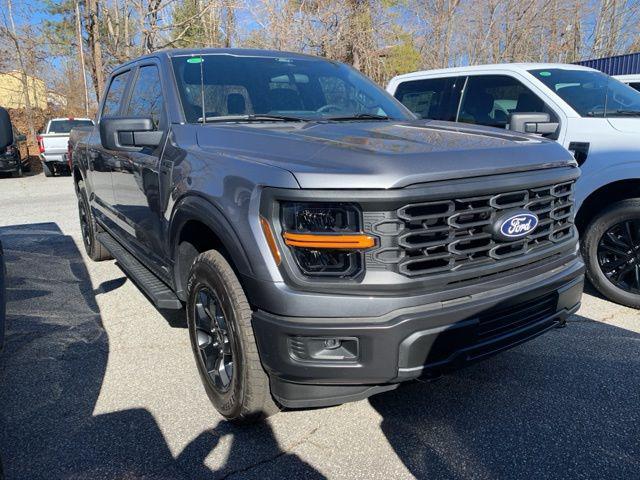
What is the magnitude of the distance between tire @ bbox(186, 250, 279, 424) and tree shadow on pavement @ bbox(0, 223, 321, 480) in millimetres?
194

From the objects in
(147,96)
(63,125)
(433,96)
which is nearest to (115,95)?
(147,96)

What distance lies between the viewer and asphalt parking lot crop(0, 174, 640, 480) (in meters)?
2.38

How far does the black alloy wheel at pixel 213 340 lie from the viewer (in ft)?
8.56

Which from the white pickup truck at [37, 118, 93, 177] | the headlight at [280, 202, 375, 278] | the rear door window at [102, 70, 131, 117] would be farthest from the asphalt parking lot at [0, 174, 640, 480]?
the white pickup truck at [37, 118, 93, 177]

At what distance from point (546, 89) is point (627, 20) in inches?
807

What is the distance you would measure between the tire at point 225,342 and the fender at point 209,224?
16 cm

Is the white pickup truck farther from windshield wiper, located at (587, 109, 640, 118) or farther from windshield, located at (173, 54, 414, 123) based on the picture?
windshield wiper, located at (587, 109, 640, 118)

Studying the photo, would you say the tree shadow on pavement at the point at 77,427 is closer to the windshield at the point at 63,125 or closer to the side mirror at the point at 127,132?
the side mirror at the point at 127,132

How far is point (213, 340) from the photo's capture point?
2.77 metres

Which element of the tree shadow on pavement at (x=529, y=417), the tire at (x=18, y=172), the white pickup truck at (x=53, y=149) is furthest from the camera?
the tire at (x=18, y=172)

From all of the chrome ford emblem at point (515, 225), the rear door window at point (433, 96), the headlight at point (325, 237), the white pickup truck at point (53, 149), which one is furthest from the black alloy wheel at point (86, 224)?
the white pickup truck at point (53, 149)

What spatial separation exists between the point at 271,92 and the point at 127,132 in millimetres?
966

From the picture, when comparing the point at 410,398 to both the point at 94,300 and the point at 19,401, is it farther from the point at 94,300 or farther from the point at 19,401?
the point at 94,300

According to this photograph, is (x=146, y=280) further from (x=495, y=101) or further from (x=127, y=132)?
(x=495, y=101)
